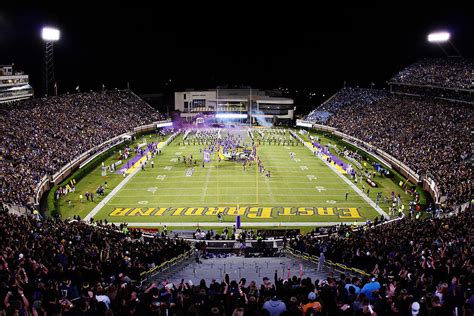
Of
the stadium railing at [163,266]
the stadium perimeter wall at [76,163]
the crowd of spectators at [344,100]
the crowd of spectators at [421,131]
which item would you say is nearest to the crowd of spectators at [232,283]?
the stadium railing at [163,266]

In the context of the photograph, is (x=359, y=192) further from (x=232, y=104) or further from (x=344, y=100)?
(x=232, y=104)

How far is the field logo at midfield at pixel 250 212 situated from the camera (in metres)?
30.2

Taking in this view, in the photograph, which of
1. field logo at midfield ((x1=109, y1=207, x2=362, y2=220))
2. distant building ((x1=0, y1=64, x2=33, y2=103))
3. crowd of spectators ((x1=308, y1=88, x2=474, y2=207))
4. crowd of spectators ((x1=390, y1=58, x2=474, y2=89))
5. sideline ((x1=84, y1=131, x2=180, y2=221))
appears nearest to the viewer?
field logo at midfield ((x1=109, y1=207, x2=362, y2=220))

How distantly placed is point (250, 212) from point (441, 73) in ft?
139

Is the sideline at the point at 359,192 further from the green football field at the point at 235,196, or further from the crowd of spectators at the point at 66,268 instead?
the crowd of spectators at the point at 66,268

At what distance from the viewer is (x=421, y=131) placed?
4791 centimetres

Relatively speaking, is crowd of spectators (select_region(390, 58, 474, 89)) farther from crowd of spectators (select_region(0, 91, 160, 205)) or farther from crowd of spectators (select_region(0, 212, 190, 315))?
crowd of spectators (select_region(0, 212, 190, 315))

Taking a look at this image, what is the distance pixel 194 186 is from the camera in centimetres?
3778

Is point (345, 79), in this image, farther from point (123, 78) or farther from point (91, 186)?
point (91, 186)

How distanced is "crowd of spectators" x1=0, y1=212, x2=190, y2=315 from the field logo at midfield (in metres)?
10.1

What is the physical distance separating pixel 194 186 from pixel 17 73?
175 feet

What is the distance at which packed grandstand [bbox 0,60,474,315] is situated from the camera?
741 cm

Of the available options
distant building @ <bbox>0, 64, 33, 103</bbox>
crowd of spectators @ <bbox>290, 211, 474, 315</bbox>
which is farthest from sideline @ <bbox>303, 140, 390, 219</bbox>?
distant building @ <bbox>0, 64, 33, 103</bbox>

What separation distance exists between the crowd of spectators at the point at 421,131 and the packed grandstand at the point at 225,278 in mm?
201
